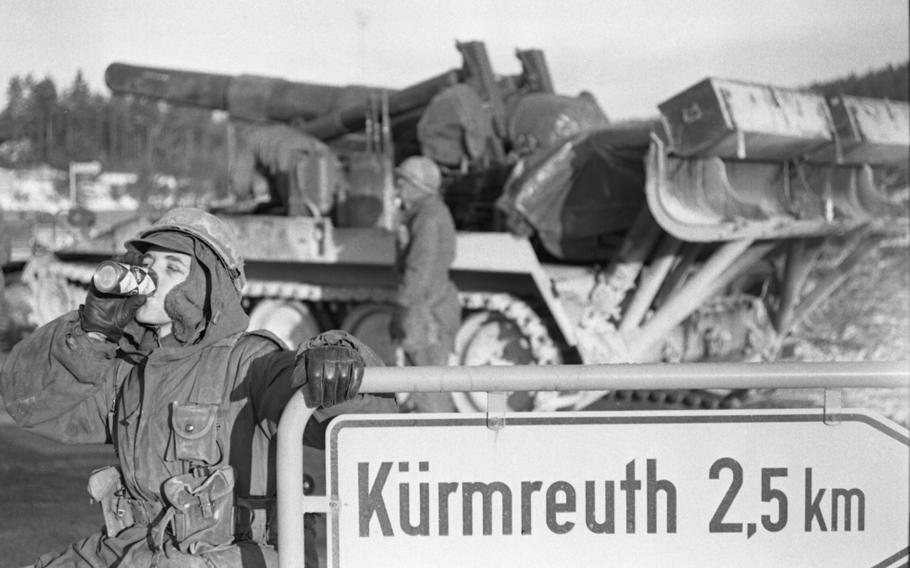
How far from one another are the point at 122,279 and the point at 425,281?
17.9ft

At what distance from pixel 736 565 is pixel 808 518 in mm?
188

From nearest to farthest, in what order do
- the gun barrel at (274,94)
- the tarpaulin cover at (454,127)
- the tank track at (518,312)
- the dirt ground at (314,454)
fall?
the dirt ground at (314,454)
the tank track at (518,312)
the tarpaulin cover at (454,127)
the gun barrel at (274,94)

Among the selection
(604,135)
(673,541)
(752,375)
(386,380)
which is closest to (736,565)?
(673,541)

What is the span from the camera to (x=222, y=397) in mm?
2857

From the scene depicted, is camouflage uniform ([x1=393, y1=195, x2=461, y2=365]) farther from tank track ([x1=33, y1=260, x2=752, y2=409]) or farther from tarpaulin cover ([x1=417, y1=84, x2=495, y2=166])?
tarpaulin cover ([x1=417, y1=84, x2=495, y2=166])

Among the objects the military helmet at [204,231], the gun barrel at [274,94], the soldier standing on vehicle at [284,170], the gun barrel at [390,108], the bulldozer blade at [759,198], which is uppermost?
the gun barrel at [274,94]

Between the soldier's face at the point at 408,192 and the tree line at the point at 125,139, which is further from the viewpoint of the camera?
the tree line at the point at 125,139

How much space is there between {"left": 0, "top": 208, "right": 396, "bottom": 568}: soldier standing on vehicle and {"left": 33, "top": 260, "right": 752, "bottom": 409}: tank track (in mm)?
5324

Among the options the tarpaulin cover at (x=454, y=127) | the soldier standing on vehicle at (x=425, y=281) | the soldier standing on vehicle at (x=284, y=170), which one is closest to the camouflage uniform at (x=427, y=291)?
the soldier standing on vehicle at (x=425, y=281)

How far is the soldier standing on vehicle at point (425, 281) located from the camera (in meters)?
8.16

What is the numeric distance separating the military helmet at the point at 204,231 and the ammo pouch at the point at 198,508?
22.0 inches

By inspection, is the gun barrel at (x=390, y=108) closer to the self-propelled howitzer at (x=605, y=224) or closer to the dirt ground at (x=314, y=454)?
the self-propelled howitzer at (x=605, y=224)

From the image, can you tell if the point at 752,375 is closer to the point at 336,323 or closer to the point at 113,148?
the point at 336,323

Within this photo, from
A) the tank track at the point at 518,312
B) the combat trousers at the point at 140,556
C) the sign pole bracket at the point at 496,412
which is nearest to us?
the sign pole bracket at the point at 496,412
